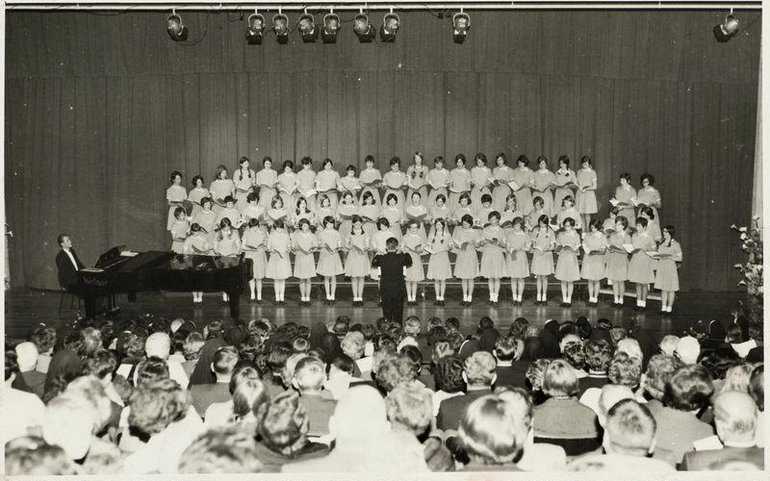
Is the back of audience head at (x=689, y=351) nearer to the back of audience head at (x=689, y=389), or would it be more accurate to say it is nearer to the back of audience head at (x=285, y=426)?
the back of audience head at (x=689, y=389)

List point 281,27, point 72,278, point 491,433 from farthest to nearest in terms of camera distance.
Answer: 1. point 281,27
2. point 72,278
3. point 491,433

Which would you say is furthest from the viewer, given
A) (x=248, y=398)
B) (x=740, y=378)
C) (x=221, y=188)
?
(x=221, y=188)

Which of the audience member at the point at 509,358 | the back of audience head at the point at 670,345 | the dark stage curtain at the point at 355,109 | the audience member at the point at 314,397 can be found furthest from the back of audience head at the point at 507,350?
the dark stage curtain at the point at 355,109

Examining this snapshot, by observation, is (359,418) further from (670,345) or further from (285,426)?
(670,345)

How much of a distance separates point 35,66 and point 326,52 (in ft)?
16.3

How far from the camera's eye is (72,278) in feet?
35.4

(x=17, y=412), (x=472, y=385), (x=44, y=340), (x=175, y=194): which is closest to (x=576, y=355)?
(x=472, y=385)

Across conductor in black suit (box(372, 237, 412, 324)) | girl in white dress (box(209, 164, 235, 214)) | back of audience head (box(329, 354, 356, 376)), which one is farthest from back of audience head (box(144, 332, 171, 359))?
girl in white dress (box(209, 164, 235, 214))

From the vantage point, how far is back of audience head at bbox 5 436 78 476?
315 centimetres

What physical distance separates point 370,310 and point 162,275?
10.7 feet

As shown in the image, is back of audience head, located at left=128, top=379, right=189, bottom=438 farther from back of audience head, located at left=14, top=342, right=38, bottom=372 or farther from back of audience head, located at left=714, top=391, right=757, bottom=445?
back of audience head, located at left=714, top=391, right=757, bottom=445

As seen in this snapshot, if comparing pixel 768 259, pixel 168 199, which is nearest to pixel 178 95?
pixel 168 199

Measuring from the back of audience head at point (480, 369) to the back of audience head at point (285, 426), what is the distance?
4.88 ft

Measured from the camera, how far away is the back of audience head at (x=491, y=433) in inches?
132
